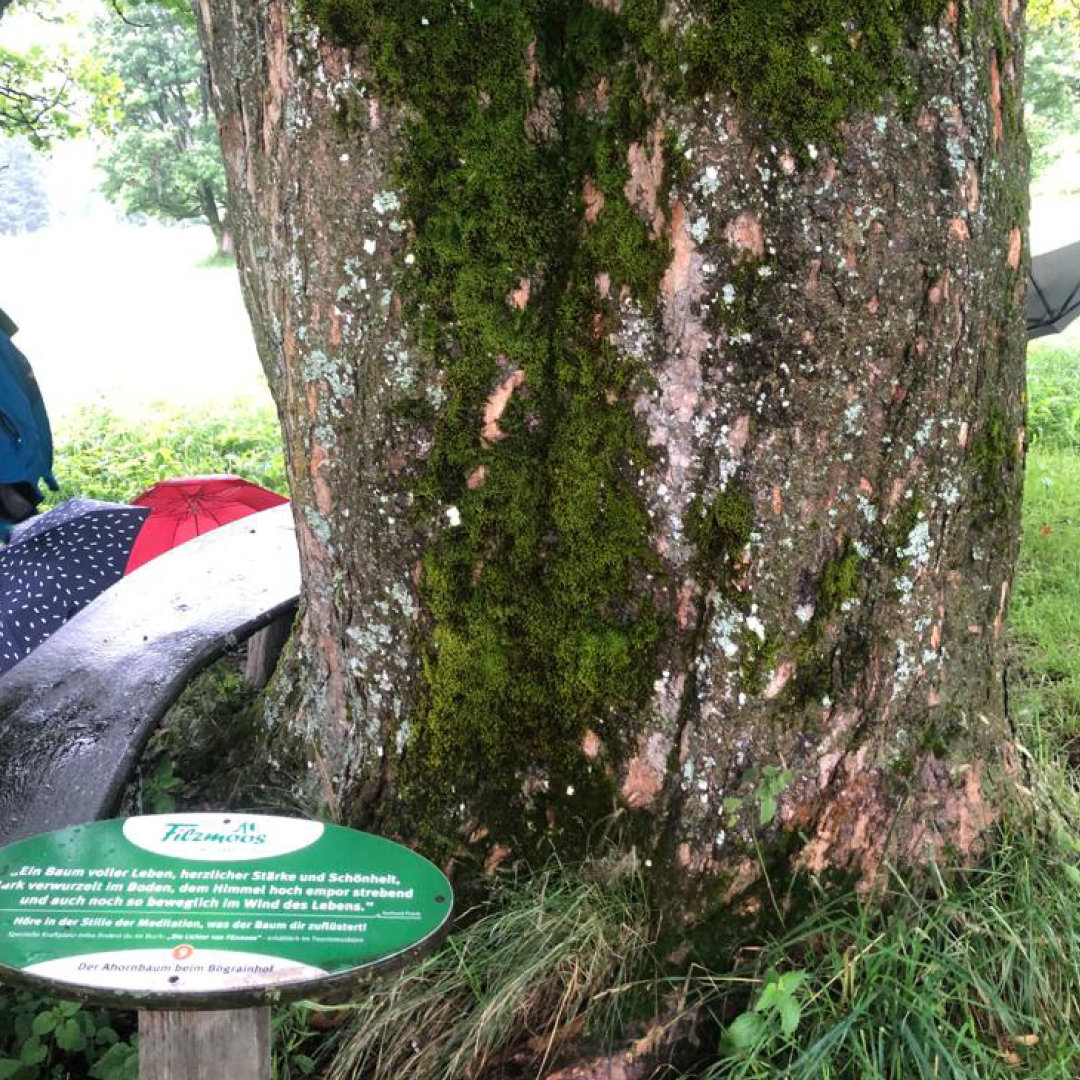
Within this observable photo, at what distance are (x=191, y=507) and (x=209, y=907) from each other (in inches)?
137

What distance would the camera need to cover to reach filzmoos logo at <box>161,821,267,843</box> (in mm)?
1653

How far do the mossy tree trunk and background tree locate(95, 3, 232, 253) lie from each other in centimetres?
2506

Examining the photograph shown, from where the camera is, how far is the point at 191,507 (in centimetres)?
472

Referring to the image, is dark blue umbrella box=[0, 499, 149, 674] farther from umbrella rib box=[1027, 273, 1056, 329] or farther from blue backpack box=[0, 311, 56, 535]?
umbrella rib box=[1027, 273, 1056, 329]

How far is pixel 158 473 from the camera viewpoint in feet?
27.6

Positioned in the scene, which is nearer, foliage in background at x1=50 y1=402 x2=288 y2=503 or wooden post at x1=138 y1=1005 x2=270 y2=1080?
wooden post at x1=138 y1=1005 x2=270 y2=1080

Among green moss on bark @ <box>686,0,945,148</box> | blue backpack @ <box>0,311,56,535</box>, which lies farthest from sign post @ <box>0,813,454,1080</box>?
blue backpack @ <box>0,311,56,535</box>

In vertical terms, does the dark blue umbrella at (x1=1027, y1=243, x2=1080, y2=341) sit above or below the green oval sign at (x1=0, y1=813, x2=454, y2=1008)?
below

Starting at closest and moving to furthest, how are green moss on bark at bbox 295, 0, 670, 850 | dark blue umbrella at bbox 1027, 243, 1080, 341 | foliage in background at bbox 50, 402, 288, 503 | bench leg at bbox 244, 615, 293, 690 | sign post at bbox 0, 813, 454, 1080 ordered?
sign post at bbox 0, 813, 454, 1080 < green moss on bark at bbox 295, 0, 670, 850 < bench leg at bbox 244, 615, 293, 690 < dark blue umbrella at bbox 1027, 243, 1080, 341 < foliage in background at bbox 50, 402, 288, 503

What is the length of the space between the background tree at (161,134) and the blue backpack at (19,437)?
72.3 ft

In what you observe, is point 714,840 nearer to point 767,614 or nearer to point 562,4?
point 767,614

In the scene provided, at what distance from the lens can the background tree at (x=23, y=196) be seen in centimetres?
4566

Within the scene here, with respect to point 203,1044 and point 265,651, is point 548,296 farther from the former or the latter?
point 265,651

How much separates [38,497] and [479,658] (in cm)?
350
